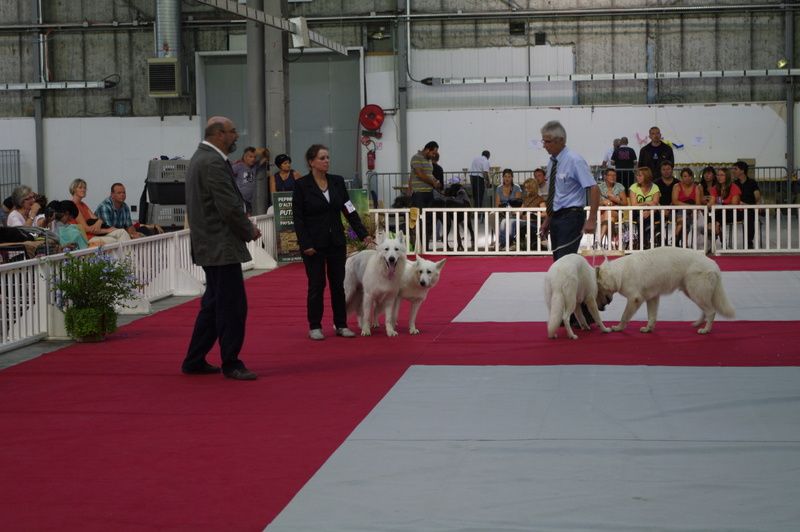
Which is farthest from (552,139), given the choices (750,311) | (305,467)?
(305,467)

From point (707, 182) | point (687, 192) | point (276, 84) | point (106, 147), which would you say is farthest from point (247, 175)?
point (106, 147)

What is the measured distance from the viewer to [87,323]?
976 centimetres

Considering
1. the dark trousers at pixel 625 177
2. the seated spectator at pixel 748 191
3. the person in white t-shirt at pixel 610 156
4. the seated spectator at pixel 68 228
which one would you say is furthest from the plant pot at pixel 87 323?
the person in white t-shirt at pixel 610 156

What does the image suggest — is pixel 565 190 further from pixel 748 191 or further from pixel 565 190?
pixel 748 191

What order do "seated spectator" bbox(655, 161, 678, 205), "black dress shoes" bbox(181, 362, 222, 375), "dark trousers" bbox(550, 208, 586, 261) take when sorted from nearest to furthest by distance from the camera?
"black dress shoes" bbox(181, 362, 222, 375), "dark trousers" bbox(550, 208, 586, 261), "seated spectator" bbox(655, 161, 678, 205)

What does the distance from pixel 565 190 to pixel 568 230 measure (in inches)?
12.7

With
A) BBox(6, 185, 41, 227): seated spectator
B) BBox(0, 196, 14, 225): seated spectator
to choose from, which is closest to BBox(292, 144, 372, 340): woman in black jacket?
BBox(6, 185, 41, 227): seated spectator

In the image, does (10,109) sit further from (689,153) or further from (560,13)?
(689,153)

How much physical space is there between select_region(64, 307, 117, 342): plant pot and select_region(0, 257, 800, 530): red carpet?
0.55 ft

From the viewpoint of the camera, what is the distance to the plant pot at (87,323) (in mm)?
9758

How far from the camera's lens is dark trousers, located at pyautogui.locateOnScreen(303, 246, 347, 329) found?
967 centimetres

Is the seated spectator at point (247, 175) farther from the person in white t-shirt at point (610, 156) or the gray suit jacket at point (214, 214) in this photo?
the gray suit jacket at point (214, 214)

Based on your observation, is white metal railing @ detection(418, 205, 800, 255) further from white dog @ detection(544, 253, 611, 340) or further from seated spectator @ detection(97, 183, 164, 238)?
white dog @ detection(544, 253, 611, 340)

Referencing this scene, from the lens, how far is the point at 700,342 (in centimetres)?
917
